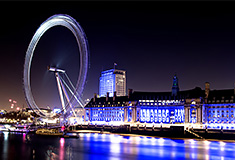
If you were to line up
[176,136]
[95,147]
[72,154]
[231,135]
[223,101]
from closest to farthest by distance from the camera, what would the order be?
[72,154] < [95,147] < [231,135] < [176,136] < [223,101]

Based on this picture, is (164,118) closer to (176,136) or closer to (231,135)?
(176,136)

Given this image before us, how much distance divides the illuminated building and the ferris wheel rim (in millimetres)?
49550

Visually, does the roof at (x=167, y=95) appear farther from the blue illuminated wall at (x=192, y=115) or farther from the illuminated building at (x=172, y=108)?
the blue illuminated wall at (x=192, y=115)

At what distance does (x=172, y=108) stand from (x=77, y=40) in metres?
57.1

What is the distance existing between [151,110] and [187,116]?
16.9 meters

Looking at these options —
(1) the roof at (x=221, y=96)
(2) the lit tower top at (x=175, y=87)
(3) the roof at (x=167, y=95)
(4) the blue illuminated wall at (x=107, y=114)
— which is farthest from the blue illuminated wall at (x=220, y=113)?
(4) the blue illuminated wall at (x=107, y=114)

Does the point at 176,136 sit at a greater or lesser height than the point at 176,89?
lesser

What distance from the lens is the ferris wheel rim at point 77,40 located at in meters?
65.8

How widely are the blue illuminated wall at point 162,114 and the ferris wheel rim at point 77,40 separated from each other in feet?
175

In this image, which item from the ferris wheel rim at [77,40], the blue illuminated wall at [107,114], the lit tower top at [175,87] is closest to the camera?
the ferris wheel rim at [77,40]

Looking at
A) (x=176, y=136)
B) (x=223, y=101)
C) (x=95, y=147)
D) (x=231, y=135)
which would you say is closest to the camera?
(x=95, y=147)

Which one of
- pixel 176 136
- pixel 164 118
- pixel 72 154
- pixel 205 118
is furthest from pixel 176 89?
pixel 72 154

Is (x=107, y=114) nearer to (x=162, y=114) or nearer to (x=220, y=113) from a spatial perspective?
(x=162, y=114)

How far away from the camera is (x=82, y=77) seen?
2584 inches
